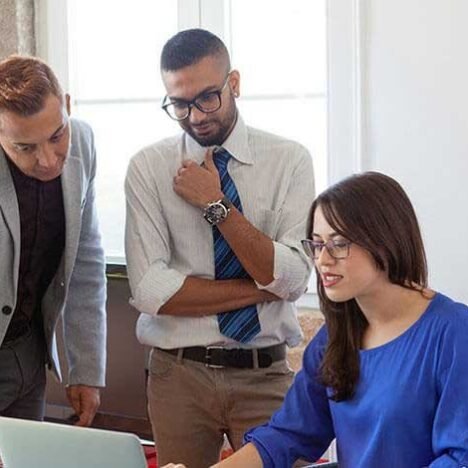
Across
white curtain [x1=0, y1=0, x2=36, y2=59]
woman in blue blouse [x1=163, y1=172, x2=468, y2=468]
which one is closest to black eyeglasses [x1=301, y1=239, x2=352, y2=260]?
woman in blue blouse [x1=163, y1=172, x2=468, y2=468]

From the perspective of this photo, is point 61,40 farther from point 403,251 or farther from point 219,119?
point 403,251

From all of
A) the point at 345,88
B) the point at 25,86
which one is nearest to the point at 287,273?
the point at 25,86

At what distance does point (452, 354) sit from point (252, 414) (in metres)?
0.66

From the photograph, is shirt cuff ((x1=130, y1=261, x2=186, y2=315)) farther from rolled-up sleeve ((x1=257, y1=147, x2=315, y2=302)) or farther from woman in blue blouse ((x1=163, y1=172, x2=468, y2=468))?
woman in blue blouse ((x1=163, y1=172, x2=468, y2=468))

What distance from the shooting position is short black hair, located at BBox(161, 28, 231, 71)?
2.15m

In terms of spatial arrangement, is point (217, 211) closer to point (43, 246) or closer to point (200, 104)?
point (200, 104)

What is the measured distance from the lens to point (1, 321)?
2.12m

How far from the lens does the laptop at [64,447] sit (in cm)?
135

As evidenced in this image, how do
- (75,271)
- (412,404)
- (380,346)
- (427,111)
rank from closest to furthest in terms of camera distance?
(412,404) < (380,346) < (75,271) < (427,111)

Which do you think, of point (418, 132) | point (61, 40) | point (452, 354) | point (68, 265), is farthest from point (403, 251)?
point (61, 40)

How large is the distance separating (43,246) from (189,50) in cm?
58

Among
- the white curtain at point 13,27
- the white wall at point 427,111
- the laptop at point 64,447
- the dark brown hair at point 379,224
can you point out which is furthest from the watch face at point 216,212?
the white curtain at point 13,27

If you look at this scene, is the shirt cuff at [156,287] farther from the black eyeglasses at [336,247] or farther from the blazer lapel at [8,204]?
the black eyeglasses at [336,247]

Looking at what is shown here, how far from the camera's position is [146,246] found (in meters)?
2.19
